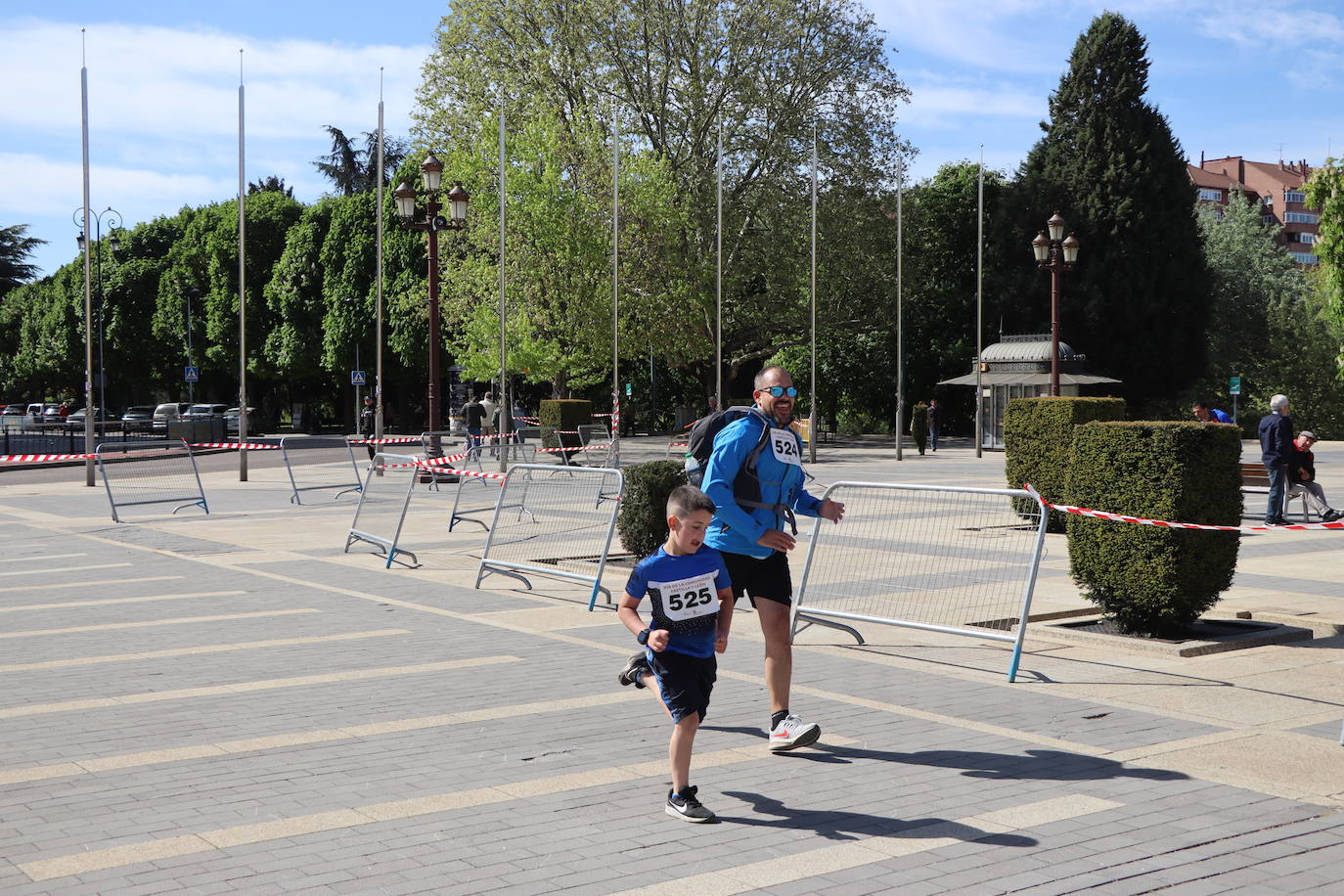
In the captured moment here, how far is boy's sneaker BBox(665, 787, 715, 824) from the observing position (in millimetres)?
5113

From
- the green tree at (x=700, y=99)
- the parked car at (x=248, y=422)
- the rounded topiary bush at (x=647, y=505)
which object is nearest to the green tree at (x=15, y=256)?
the parked car at (x=248, y=422)

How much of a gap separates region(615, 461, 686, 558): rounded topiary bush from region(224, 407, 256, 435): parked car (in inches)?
1614

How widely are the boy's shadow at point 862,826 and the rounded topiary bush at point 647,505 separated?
6377mm

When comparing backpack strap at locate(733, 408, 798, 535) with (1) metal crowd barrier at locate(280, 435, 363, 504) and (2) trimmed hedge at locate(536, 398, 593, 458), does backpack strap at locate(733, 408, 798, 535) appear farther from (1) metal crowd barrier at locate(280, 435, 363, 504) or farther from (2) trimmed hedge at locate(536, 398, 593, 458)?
(2) trimmed hedge at locate(536, 398, 593, 458)

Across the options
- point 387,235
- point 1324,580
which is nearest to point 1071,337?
point 387,235

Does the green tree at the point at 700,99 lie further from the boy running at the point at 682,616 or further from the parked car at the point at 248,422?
the boy running at the point at 682,616

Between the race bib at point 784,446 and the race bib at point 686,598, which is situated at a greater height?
the race bib at point 784,446

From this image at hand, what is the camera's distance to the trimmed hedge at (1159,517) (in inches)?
340

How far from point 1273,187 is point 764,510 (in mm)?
131597

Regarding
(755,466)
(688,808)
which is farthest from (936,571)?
(688,808)

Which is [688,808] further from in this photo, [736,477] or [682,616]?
[736,477]

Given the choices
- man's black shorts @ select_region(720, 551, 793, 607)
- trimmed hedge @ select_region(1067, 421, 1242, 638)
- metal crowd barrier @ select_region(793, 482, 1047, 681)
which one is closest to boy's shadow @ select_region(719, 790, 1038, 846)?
man's black shorts @ select_region(720, 551, 793, 607)

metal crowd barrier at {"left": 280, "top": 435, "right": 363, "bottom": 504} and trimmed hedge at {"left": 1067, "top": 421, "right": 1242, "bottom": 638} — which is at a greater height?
trimmed hedge at {"left": 1067, "top": 421, "right": 1242, "bottom": 638}

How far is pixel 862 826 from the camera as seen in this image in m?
5.11
